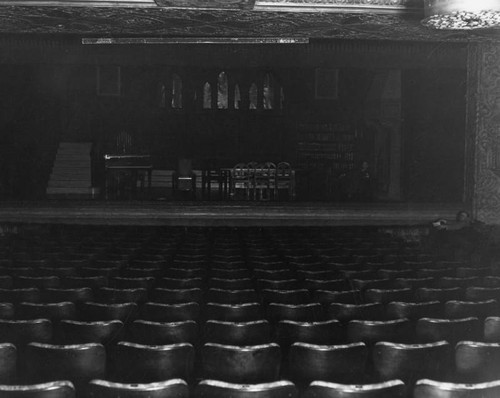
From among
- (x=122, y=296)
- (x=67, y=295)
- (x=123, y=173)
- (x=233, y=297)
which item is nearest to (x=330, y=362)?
(x=233, y=297)

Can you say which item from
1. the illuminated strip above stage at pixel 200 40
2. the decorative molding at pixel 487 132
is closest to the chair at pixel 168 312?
the illuminated strip above stage at pixel 200 40

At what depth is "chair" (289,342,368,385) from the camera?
2.86 metres

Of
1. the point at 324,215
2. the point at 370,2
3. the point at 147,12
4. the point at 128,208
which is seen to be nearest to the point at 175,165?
the point at 128,208

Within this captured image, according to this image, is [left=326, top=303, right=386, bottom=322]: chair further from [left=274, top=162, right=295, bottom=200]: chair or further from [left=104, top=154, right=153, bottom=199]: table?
[left=104, top=154, right=153, bottom=199]: table

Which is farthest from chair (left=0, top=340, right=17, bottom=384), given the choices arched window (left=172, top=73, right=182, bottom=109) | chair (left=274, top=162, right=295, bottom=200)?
arched window (left=172, top=73, right=182, bottom=109)

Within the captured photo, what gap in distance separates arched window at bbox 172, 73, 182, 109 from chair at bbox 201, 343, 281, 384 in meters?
14.4

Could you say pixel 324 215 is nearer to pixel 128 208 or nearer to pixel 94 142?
pixel 128 208

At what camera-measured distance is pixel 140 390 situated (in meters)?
2.30

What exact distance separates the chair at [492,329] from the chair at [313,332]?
89cm

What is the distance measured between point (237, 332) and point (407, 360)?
100 cm

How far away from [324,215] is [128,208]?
12.9ft

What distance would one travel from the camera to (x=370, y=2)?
773cm

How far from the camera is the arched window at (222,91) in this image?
16734mm

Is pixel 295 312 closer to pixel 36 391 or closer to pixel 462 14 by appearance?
pixel 36 391
